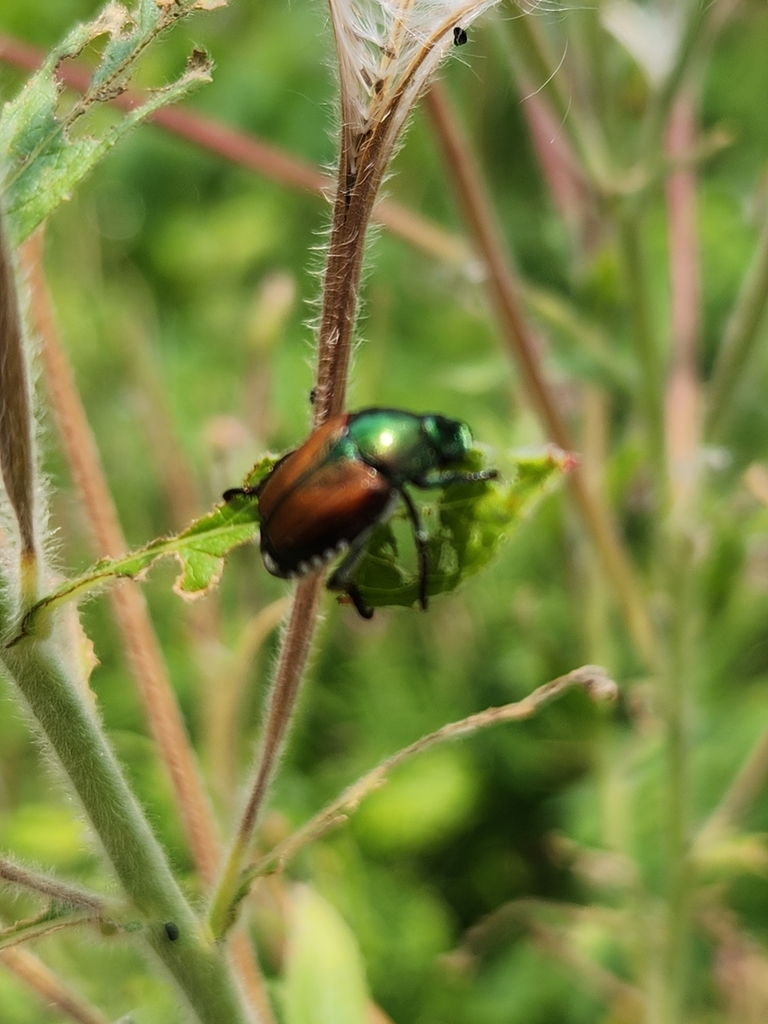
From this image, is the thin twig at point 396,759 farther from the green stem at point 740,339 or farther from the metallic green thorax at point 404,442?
the green stem at point 740,339

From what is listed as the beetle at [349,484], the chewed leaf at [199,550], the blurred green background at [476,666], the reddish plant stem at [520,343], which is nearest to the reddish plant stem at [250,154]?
the blurred green background at [476,666]

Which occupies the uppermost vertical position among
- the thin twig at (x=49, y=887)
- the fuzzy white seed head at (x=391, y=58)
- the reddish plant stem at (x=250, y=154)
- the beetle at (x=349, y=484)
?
the reddish plant stem at (x=250, y=154)

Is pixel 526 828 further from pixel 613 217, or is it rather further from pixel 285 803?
pixel 613 217

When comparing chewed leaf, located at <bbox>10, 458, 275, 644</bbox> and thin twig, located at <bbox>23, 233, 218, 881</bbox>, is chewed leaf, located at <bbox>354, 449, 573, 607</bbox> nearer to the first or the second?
chewed leaf, located at <bbox>10, 458, 275, 644</bbox>

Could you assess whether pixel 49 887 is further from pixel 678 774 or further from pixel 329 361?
pixel 678 774

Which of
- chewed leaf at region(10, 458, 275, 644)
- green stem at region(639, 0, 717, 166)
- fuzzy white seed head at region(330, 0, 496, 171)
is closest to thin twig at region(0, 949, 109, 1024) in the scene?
chewed leaf at region(10, 458, 275, 644)
